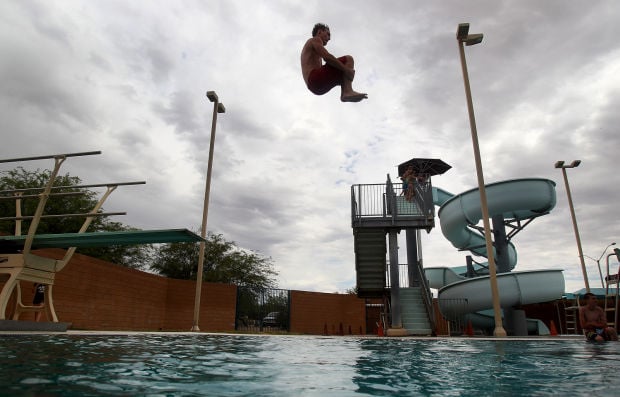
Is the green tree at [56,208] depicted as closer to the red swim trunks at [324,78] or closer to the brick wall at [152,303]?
the brick wall at [152,303]

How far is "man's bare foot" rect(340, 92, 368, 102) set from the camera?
18.1ft

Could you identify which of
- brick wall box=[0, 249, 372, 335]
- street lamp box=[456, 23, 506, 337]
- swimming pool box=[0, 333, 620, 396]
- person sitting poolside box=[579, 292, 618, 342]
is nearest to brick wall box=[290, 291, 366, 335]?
brick wall box=[0, 249, 372, 335]

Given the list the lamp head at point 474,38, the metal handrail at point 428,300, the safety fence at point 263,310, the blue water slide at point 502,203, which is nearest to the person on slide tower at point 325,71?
the lamp head at point 474,38

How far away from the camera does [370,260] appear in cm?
Result: 1580

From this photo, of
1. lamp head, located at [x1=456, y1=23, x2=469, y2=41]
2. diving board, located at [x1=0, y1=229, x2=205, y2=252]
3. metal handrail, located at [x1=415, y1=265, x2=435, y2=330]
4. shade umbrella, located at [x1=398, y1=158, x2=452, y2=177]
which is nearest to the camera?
diving board, located at [x1=0, y1=229, x2=205, y2=252]

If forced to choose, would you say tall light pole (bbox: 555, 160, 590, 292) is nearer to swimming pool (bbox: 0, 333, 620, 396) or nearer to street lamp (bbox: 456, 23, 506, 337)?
street lamp (bbox: 456, 23, 506, 337)

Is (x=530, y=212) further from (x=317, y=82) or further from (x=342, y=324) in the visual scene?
(x=317, y=82)

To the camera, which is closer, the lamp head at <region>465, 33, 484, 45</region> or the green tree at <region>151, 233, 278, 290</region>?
the lamp head at <region>465, 33, 484, 45</region>

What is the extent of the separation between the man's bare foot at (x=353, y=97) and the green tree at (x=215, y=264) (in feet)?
73.5

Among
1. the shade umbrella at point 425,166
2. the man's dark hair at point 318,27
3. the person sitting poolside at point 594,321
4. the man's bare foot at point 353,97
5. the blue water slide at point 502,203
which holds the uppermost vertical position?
the shade umbrella at point 425,166

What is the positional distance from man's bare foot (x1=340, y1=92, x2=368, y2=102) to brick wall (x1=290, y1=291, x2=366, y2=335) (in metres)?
16.4

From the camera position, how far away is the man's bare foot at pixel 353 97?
5.53m

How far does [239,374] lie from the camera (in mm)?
3256

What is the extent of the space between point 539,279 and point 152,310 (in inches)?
629
